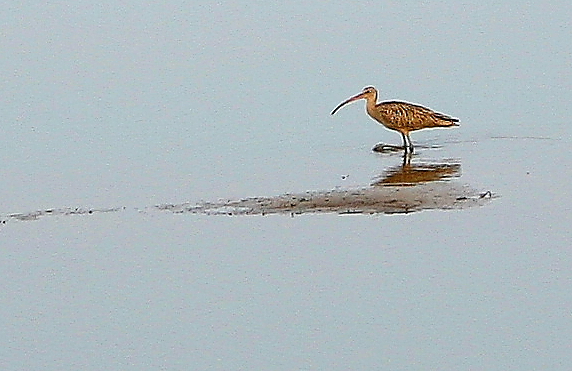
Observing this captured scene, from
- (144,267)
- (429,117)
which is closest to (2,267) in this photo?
(144,267)

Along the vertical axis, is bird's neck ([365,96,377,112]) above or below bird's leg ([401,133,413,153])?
above

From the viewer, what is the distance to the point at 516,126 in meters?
13.1

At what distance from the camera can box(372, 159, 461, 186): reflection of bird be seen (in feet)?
34.2

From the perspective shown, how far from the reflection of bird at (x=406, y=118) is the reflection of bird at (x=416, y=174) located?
0.98 meters

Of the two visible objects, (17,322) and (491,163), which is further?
(491,163)

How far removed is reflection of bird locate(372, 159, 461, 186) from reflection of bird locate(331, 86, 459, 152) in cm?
98

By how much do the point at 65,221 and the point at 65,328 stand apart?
265 cm

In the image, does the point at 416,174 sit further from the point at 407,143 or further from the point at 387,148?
the point at 407,143

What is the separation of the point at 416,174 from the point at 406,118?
66.2 inches

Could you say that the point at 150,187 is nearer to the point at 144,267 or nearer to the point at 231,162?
the point at 231,162

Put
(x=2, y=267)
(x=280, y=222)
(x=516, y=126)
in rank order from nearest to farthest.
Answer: (x=2, y=267), (x=280, y=222), (x=516, y=126)

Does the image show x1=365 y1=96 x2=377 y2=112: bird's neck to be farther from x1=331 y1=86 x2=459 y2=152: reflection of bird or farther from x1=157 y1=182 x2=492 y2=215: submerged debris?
x1=157 y1=182 x2=492 y2=215: submerged debris

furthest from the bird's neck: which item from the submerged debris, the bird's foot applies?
the submerged debris

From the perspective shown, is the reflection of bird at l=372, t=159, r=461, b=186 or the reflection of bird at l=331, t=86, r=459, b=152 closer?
the reflection of bird at l=372, t=159, r=461, b=186
